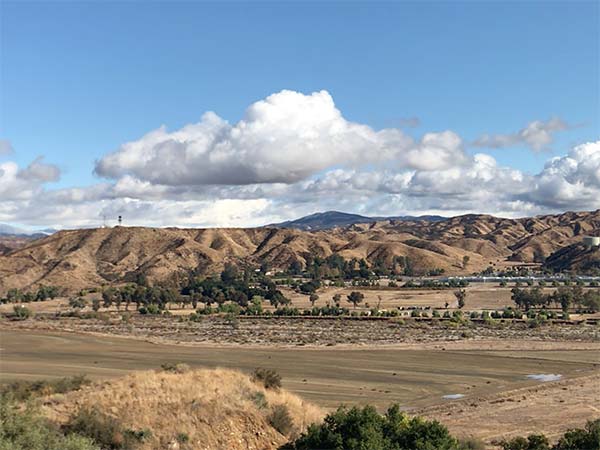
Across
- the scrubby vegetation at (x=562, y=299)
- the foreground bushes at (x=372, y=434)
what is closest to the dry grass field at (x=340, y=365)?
the foreground bushes at (x=372, y=434)

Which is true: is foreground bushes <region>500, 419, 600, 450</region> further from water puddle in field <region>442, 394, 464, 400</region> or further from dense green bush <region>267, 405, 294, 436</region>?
water puddle in field <region>442, 394, 464, 400</region>

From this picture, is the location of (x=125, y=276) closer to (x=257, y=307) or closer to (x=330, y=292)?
(x=330, y=292)

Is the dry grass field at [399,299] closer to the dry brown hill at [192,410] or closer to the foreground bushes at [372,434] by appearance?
the dry brown hill at [192,410]

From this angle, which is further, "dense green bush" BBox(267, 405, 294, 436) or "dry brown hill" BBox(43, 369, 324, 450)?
"dense green bush" BBox(267, 405, 294, 436)

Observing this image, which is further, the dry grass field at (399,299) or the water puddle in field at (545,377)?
the dry grass field at (399,299)

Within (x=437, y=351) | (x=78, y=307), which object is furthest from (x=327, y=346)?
(x=78, y=307)

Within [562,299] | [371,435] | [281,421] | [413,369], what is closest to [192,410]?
[281,421]

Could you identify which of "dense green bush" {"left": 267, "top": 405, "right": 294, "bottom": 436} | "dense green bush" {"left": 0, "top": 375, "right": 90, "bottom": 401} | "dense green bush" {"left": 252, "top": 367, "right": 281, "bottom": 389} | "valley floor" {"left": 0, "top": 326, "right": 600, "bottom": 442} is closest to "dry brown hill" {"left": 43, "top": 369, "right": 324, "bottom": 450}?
"dense green bush" {"left": 267, "top": 405, "right": 294, "bottom": 436}
